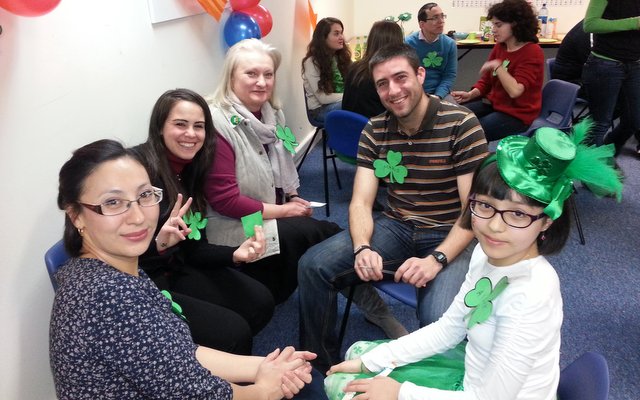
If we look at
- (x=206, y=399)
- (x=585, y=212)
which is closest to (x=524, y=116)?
(x=585, y=212)

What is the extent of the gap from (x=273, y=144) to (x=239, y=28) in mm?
766

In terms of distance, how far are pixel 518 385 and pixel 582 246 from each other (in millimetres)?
2196

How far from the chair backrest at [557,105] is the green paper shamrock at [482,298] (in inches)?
86.8

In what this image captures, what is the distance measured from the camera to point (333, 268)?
1807mm

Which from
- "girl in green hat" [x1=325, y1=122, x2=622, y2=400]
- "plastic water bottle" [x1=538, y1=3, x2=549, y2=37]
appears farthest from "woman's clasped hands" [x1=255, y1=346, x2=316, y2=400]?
"plastic water bottle" [x1=538, y1=3, x2=549, y2=37]

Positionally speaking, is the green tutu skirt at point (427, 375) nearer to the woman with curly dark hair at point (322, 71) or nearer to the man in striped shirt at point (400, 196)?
the man in striped shirt at point (400, 196)

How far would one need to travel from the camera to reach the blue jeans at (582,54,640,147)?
111 inches

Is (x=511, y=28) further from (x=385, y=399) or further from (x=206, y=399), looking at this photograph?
(x=206, y=399)

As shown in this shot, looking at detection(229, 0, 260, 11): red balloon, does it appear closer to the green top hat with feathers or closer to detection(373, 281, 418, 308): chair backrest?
detection(373, 281, 418, 308): chair backrest

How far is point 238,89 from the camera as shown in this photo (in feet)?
7.11

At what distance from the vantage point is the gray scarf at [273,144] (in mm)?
2125

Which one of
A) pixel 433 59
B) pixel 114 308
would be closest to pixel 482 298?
pixel 114 308

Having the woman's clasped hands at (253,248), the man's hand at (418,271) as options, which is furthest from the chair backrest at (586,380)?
the woman's clasped hands at (253,248)

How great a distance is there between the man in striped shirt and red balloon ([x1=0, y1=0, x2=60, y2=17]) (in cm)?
120
